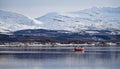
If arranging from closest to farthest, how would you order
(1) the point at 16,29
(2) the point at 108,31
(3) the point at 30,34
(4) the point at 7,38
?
1. (4) the point at 7,38
2. (3) the point at 30,34
3. (2) the point at 108,31
4. (1) the point at 16,29

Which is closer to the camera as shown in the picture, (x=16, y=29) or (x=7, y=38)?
(x=7, y=38)

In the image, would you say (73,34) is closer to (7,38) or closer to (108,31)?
(108,31)

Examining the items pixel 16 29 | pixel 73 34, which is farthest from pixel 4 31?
pixel 73 34

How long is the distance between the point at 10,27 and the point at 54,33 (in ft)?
93.1

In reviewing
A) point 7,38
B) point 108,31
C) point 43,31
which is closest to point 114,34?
point 108,31

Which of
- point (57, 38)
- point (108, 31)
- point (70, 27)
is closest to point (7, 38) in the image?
point (57, 38)

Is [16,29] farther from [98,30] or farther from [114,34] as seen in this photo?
[114,34]

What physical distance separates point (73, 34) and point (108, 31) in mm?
14143

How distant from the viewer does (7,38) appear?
485 feet

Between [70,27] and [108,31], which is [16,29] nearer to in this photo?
[70,27]

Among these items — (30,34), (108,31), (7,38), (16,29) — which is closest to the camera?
(7,38)

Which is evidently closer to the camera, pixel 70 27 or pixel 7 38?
pixel 7 38

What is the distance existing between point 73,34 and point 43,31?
10.7 m

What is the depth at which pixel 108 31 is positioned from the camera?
17588 centimetres
